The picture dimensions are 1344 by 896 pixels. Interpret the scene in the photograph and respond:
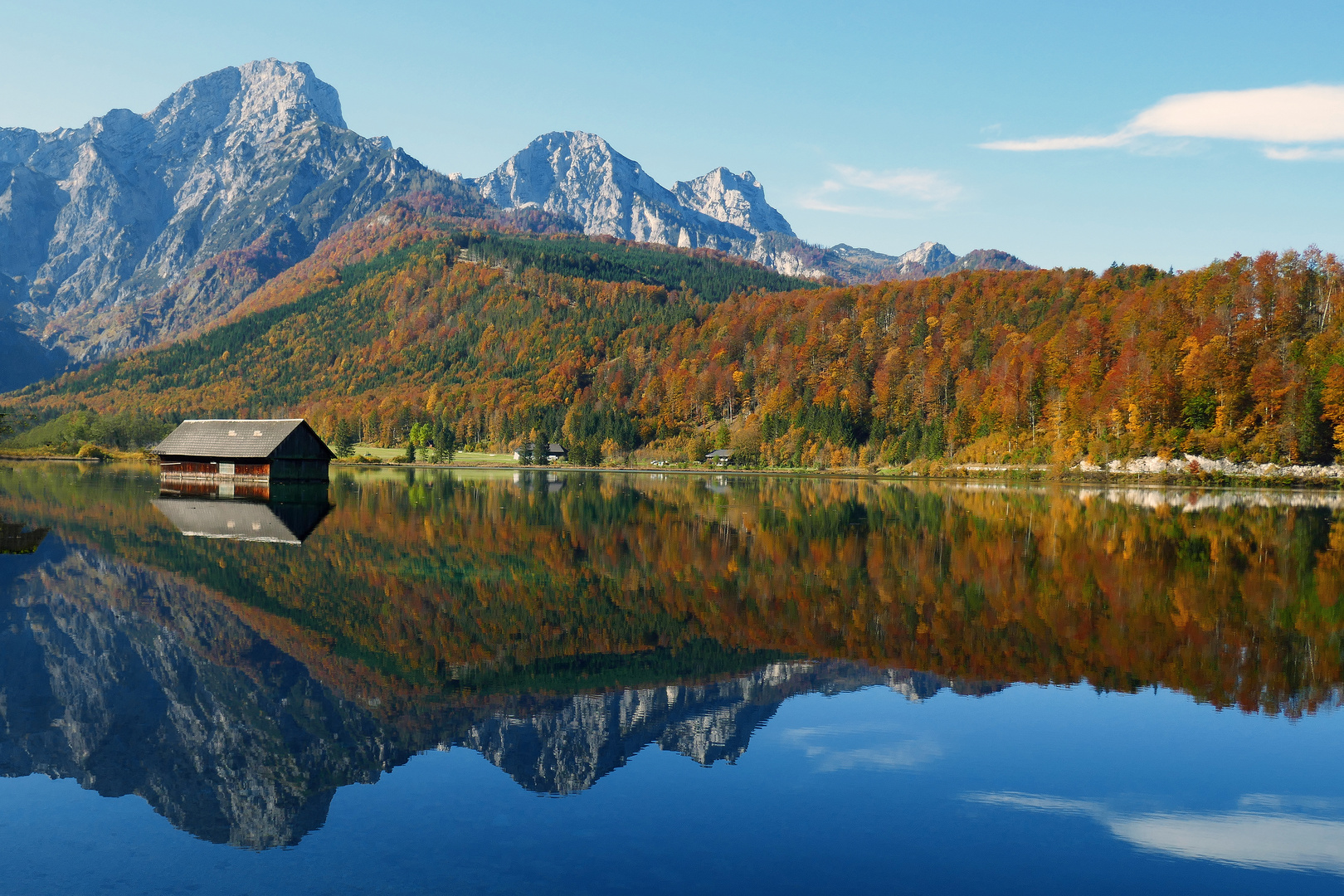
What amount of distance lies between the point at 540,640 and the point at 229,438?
57.0 meters

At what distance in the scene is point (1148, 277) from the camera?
14362 cm

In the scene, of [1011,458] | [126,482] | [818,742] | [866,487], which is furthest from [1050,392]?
[818,742]

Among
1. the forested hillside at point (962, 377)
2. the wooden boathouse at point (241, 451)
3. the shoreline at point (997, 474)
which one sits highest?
the forested hillside at point (962, 377)

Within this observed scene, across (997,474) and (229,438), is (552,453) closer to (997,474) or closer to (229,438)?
(997,474)

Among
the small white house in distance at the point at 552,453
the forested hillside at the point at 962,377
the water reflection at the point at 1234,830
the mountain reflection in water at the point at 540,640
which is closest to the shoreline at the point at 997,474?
the small white house in distance at the point at 552,453

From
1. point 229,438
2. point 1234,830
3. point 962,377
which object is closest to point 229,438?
point 229,438

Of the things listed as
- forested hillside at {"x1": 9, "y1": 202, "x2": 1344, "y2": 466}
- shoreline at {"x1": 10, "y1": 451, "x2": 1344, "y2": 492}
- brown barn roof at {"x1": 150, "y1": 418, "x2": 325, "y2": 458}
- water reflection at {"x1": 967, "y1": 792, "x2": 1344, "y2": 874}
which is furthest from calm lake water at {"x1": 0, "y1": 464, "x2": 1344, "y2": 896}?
forested hillside at {"x1": 9, "y1": 202, "x2": 1344, "y2": 466}

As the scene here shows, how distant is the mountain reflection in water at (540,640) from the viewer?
36.6 feet

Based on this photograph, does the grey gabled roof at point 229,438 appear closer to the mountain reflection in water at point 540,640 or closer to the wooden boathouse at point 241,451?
the wooden boathouse at point 241,451

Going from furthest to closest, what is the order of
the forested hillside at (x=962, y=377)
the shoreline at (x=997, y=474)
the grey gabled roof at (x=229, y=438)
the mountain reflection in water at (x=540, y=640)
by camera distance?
the forested hillside at (x=962, y=377), the shoreline at (x=997, y=474), the grey gabled roof at (x=229, y=438), the mountain reflection in water at (x=540, y=640)

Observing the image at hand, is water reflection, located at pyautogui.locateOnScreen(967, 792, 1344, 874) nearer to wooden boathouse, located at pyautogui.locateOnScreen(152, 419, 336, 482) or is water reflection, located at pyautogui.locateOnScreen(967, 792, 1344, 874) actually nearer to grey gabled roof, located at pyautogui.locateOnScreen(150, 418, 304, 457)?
grey gabled roof, located at pyautogui.locateOnScreen(150, 418, 304, 457)

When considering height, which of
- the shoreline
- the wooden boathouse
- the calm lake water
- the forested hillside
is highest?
the forested hillside

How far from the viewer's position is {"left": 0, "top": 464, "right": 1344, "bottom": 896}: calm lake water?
27.5 ft

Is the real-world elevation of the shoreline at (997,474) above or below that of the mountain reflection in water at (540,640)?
below
